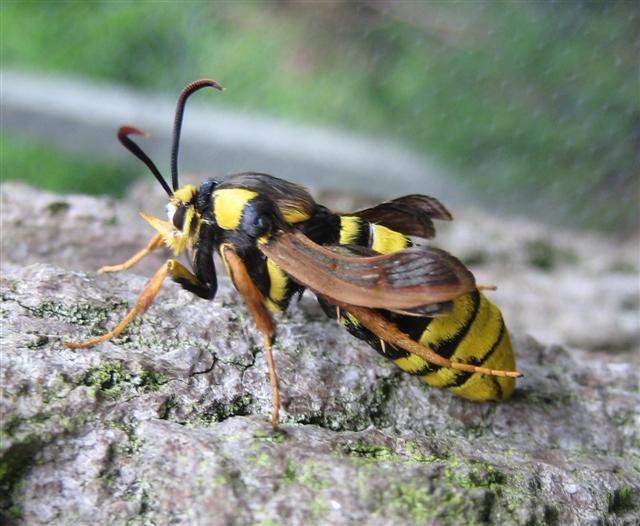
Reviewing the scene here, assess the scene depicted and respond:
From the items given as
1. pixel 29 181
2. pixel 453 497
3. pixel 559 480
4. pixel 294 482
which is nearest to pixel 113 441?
pixel 294 482

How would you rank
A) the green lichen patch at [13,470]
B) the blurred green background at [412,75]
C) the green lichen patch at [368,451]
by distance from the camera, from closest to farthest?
the green lichen patch at [13,470] → the green lichen patch at [368,451] → the blurred green background at [412,75]

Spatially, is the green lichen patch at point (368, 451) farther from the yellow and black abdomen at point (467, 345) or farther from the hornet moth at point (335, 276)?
the yellow and black abdomen at point (467, 345)

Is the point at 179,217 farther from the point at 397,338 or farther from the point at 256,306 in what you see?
the point at 397,338

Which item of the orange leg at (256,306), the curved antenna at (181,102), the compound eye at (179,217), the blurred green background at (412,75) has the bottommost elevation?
the orange leg at (256,306)

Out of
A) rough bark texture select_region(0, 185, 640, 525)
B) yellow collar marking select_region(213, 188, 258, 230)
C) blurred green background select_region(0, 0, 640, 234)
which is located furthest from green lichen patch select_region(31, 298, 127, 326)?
blurred green background select_region(0, 0, 640, 234)

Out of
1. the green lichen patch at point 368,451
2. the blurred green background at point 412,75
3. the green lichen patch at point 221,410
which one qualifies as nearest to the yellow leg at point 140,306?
the green lichen patch at point 221,410

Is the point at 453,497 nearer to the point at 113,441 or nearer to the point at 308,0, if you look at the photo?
Answer: the point at 113,441
